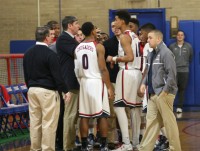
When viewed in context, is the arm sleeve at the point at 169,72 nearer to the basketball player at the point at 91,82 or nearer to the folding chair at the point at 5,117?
the basketball player at the point at 91,82

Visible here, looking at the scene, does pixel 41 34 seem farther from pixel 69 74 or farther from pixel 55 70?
pixel 69 74

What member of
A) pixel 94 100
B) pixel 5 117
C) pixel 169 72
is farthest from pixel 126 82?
pixel 5 117

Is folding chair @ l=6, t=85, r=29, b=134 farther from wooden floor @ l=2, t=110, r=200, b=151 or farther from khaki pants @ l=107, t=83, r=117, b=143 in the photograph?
khaki pants @ l=107, t=83, r=117, b=143

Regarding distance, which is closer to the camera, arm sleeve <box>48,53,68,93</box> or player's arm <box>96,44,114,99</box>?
arm sleeve <box>48,53,68,93</box>

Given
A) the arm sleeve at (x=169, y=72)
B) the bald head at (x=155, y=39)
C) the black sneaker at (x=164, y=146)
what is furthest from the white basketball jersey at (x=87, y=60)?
the black sneaker at (x=164, y=146)

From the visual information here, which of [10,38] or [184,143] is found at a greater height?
[10,38]

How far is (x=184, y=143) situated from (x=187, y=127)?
6.54ft

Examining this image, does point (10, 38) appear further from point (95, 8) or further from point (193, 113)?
point (193, 113)

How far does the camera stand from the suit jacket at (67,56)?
8.67m

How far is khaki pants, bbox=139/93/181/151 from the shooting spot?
7617 mm

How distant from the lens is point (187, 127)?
1135 centimetres

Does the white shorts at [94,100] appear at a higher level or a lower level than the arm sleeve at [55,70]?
lower

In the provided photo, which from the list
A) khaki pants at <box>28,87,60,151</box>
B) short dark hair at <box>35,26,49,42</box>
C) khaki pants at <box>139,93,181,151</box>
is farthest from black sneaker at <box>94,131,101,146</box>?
short dark hair at <box>35,26,49,42</box>

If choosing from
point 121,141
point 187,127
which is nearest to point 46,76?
point 121,141
